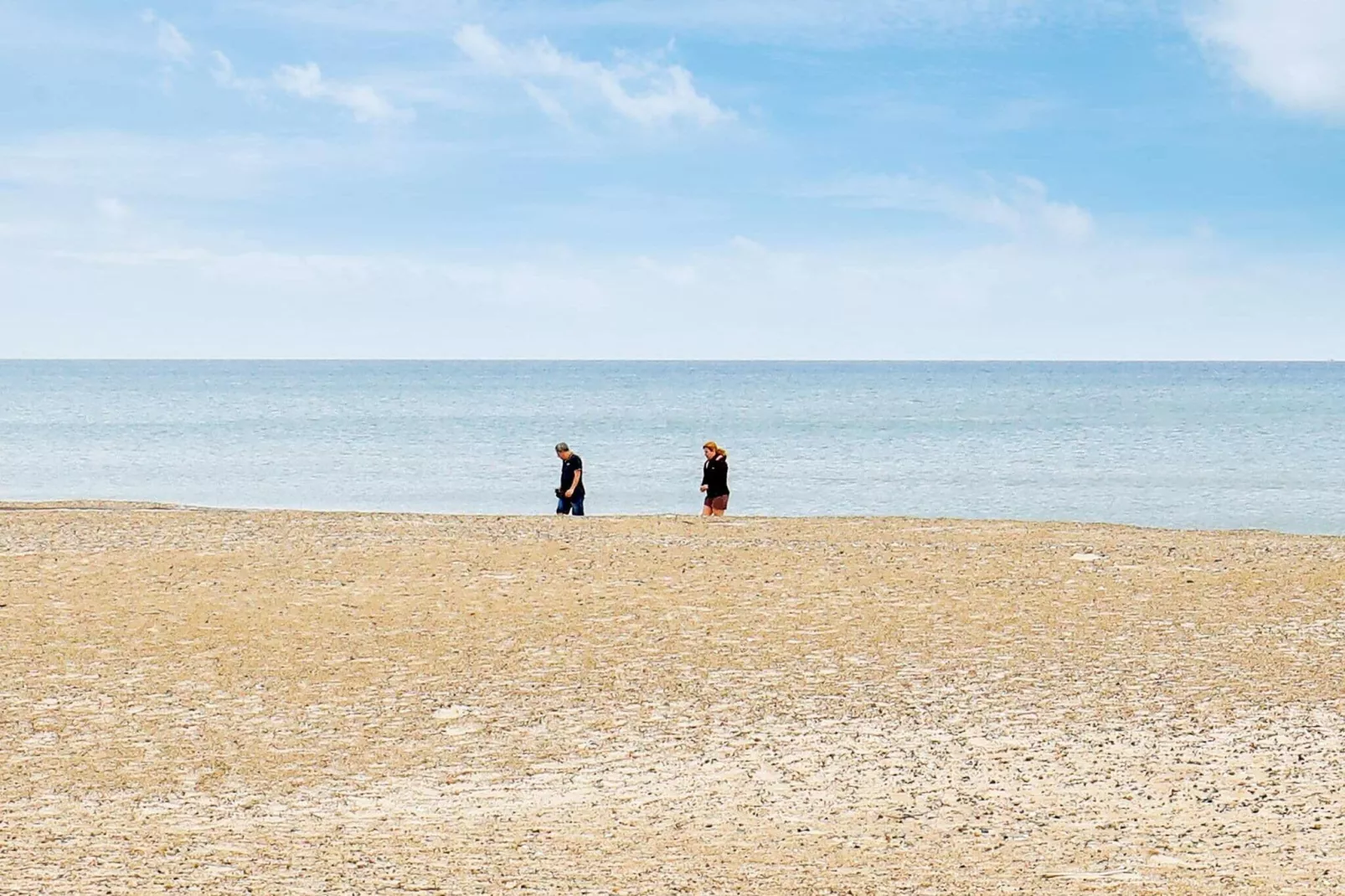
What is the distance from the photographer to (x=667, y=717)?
10.4m

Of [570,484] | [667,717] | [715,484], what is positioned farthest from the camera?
[570,484]

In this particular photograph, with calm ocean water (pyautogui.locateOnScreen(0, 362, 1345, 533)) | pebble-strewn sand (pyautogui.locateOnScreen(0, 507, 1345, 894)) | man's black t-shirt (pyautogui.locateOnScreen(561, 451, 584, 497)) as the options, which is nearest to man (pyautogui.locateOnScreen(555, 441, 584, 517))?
man's black t-shirt (pyautogui.locateOnScreen(561, 451, 584, 497))

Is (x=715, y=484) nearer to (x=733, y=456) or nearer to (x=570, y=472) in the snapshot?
(x=570, y=472)

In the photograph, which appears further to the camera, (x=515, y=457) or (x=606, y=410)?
(x=606, y=410)

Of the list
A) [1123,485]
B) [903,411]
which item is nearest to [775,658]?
[1123,485]

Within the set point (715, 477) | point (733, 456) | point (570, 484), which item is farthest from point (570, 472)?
point (733, 456)

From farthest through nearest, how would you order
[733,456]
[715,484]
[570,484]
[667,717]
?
[733,456], [570,484], [715,484], [667,717]

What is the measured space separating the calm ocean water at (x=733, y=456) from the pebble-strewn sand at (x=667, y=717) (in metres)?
21.4

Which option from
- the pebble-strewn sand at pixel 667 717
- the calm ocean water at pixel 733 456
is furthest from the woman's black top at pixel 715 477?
the calm ocean water at pixel 733 456

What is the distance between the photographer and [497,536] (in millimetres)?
19062

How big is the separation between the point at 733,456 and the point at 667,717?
167 ft

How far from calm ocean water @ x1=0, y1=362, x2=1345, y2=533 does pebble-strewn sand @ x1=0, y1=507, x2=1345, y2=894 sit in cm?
2142

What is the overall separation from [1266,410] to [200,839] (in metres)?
103

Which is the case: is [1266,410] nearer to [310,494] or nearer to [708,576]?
[310,494]
